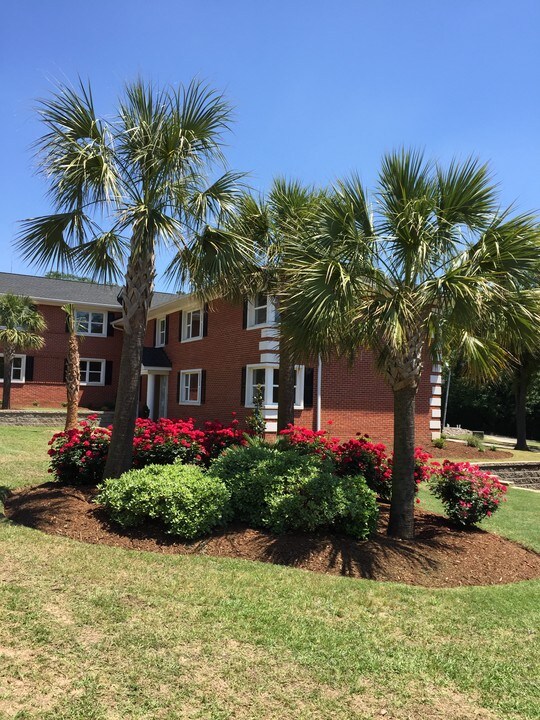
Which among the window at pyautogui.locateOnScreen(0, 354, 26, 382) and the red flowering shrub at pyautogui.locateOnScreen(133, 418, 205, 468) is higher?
the window at pyautogui.locateOnScreen(0, 354, 26, 382)

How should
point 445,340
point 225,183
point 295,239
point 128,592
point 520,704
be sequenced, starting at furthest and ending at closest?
1. point 225,183
2. point 295,239
3. point 445,340
4. point 128,592
5. point 520,704

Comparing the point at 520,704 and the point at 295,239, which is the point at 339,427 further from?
the point at 520,704

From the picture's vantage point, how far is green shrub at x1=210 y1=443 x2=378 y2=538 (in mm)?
6785

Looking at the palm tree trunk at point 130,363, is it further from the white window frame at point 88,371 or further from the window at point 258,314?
the white window frame at point 88,371

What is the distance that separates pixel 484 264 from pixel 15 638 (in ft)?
20.7

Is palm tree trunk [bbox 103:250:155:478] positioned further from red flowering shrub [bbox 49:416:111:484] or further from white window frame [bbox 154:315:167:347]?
white window frame [bbox 154:315:167:347]

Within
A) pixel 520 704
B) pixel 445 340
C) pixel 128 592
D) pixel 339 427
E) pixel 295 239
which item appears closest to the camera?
pixel 520 704

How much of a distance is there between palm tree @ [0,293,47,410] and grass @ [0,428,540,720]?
23.5m

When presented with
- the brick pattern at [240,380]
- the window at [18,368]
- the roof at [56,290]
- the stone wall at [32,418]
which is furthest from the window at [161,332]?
the window at [18,368]

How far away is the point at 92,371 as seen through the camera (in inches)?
1294

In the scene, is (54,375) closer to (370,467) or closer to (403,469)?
(370,467)

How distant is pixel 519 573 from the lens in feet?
21.5

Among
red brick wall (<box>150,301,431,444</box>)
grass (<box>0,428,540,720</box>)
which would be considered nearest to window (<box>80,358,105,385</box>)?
red brick wall (<box>150,301,431,444</box>)

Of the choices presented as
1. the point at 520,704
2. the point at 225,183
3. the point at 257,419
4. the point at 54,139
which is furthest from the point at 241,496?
the point at 257,419
